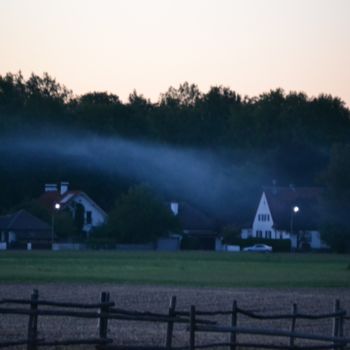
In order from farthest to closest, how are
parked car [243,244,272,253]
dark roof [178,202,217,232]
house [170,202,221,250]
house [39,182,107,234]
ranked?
dark roof [178,202,217,232], house [170,202,221,250], house [39,182,107,234], parked car [243,244,272,253]

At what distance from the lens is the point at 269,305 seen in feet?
127

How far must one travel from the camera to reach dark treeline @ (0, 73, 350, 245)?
439 ft

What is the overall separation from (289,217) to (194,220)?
33.7 ft

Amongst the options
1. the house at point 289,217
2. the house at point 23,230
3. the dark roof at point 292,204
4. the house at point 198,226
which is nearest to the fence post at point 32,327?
the house at point 23,230

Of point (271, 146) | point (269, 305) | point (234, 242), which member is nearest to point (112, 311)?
point (269, 305)

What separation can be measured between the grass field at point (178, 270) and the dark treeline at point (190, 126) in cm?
4578

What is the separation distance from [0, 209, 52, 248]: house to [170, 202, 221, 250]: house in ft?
57.4

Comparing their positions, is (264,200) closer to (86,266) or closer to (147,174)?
(147,174)

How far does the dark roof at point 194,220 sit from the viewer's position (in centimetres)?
12838

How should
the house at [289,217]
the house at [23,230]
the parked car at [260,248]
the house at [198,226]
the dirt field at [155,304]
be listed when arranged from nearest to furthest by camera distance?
the dirt field at [155,304], the house at [23,230], the parked car at [260,248], the house at [289,217], the house at [198,226]

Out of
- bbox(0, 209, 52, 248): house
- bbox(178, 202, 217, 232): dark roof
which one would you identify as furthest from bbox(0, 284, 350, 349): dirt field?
bbox(178, 202, 217, 232): dark roof

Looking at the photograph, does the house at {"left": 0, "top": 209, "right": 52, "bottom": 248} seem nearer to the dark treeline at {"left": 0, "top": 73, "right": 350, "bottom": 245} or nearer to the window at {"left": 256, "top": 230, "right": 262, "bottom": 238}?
the dark treeline at {"left": 0, "top": 73, "right": 350, "bottom": 245}

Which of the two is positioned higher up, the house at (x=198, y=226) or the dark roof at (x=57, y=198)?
the dark roof at (x=57, y=198)

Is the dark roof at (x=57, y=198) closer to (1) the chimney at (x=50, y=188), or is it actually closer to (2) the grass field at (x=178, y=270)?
(1) the chimney at (x=50, y=188)
